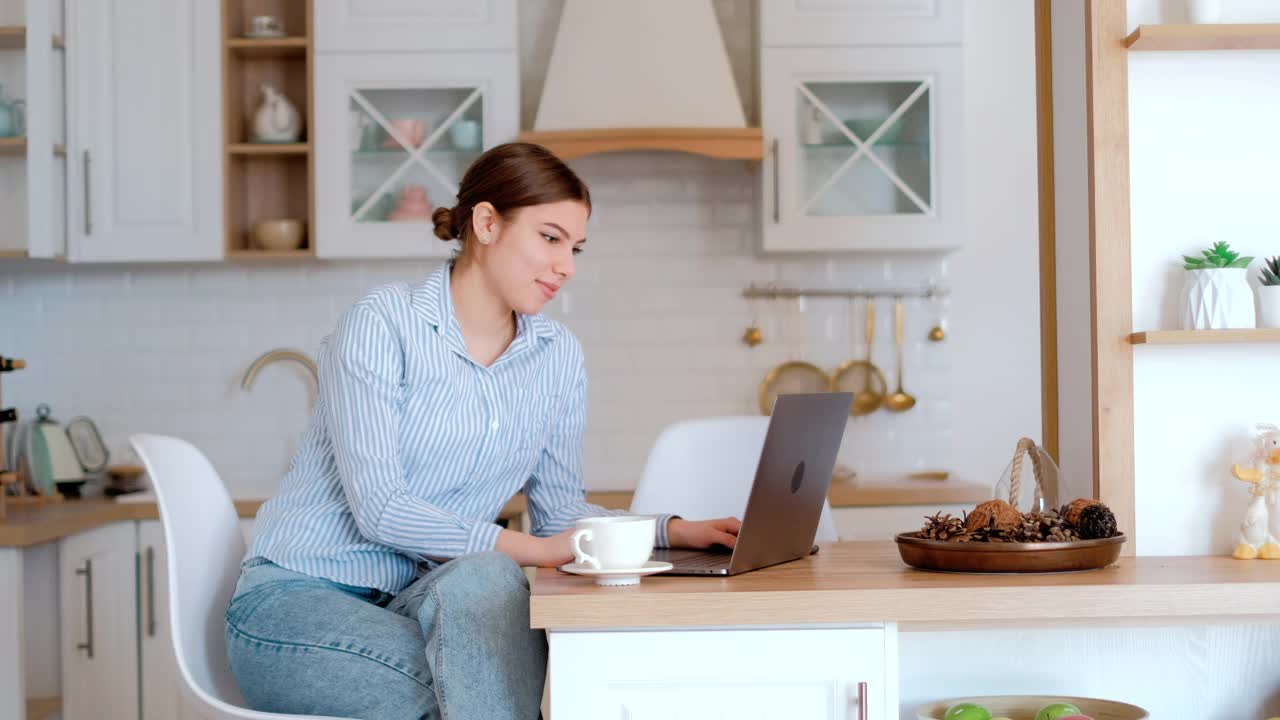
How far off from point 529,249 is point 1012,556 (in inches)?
35.3

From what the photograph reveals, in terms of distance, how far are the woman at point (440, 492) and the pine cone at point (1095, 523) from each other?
1.62 ft

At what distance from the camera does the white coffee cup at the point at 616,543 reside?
1.50 metres

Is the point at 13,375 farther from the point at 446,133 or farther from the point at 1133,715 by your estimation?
the point at 1133,715

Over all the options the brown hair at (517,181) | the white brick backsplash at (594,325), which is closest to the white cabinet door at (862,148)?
the white brick backsplash at (594,325)

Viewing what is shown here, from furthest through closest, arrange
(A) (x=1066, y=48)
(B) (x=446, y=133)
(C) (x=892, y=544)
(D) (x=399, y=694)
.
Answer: (B) (x=446, y=133) → (A) (x=1066, y=48) → (C) (x=892, y=544) → (D) (x=399, y=694)

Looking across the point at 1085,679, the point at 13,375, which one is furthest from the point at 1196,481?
the point at 13,375

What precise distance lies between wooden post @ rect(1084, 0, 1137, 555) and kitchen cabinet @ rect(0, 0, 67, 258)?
2.84 m

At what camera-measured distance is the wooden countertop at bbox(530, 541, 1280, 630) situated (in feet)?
4.64

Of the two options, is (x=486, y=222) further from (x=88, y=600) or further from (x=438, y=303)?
(x=88, y=600)

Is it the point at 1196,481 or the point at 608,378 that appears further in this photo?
the point at 608,378

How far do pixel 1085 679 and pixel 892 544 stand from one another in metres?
0.33

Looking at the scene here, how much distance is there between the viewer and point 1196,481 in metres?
1.92

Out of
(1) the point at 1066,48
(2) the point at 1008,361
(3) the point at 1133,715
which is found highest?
(1) the point at 1066,48

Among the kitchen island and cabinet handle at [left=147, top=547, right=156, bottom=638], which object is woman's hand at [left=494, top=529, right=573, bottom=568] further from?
cabinet handle at [left=147, top=547, right=156, bottom=638]
